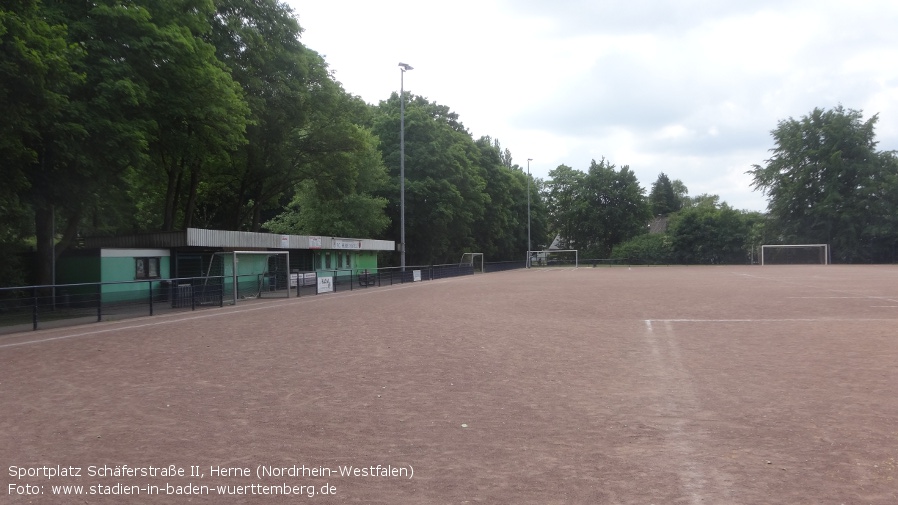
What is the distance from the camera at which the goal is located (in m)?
75.7

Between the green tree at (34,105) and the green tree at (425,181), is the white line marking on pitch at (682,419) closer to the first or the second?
the green tree at (34,105)

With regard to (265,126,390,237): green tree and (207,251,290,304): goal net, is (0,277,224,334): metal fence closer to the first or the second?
(207,251,290,304): goal net

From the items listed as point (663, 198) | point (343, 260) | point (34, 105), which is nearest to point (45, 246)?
point (34, 105)

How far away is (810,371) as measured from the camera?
957 cm

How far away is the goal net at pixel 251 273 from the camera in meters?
26.2

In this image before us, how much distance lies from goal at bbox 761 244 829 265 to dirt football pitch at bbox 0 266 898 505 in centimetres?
6831

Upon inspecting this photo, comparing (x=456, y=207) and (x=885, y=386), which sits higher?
(x=456, y=207)

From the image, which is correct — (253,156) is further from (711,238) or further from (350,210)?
(711,238)

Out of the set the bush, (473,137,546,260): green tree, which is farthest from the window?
the bush

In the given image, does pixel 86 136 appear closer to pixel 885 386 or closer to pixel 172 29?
pixel 172 29

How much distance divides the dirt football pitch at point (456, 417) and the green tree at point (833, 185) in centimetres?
6838

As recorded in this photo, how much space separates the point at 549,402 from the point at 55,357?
9.01m

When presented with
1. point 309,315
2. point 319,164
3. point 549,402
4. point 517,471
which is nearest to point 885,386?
point 549,402

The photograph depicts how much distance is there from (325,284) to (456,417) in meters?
25.0
